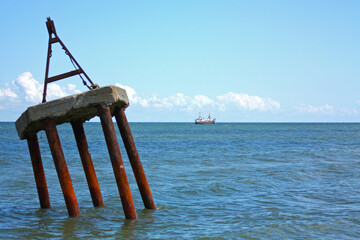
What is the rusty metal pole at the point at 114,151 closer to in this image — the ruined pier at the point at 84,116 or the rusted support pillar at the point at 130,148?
the ruined pier at the point at 84,116

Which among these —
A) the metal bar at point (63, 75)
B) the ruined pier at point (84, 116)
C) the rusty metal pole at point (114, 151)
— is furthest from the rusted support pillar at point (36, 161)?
the rusty metal pole at point (114, 151)

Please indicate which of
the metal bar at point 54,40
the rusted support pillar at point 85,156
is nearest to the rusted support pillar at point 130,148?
the rusted support pillar at point 85,156

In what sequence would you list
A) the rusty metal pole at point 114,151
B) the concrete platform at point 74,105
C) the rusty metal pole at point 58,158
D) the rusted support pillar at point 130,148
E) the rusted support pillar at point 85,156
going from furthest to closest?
the rusted support pillar at point 85,156
the rusted support pillar at point 130,148
the rusty metal pole at point 58,158
the rusty metal pole at point 114,151
the concrete platform at point 74,105

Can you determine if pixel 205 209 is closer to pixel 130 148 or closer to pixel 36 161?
pixel 130 148

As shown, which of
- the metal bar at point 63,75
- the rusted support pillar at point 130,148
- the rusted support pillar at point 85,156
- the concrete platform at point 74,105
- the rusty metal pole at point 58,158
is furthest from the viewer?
the rusted support pillar at point 85,156

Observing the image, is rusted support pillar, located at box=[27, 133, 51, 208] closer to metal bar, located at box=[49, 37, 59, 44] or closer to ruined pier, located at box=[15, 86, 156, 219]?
ruined pier, located at box=[15, 86, 156, 219]

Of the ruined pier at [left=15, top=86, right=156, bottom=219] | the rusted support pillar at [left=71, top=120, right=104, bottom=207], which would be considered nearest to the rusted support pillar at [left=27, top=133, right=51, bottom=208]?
the ruined pier at [left=15, top=86, right=156, bottom=219]

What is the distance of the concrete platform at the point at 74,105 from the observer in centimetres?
709

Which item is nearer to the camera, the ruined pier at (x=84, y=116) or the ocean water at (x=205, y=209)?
the ruined pier at (x=84, y=116)

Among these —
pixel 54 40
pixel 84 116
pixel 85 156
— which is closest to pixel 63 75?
pixel 54 40

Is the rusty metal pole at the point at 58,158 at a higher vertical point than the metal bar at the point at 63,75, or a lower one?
lower

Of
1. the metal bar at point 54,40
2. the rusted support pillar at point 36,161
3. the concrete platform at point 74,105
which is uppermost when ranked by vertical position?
the metal bar at point 54,40

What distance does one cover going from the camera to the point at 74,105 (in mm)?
7188

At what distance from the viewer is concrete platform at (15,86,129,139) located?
279 inches
